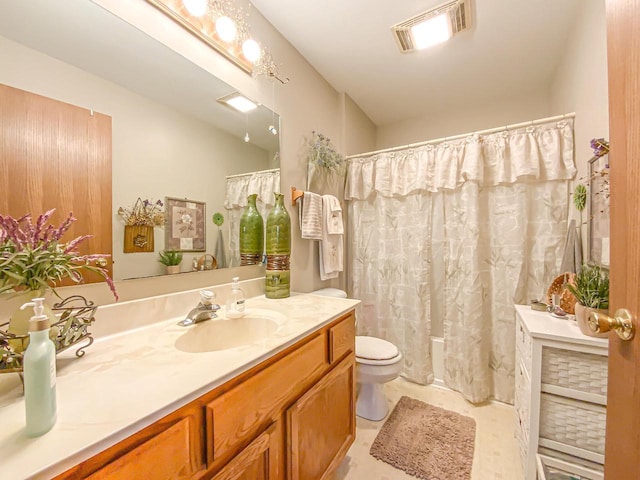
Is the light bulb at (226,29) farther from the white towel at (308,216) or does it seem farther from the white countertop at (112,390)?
the white countertop at (112,390)

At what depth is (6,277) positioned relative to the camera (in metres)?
0.66

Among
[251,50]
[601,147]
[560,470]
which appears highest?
[251,50]

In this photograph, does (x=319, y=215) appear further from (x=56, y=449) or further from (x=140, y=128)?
(x=56, y=449)

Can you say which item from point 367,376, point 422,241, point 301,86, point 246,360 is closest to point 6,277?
point 246,360

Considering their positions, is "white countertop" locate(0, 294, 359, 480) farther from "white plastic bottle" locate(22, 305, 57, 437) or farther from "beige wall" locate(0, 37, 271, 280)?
"beige wall" locate(0, 37, 271, 280)

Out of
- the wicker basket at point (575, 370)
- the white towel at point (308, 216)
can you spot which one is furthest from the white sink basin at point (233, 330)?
the wicker basket at point (575, 370)

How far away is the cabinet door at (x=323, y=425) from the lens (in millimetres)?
944

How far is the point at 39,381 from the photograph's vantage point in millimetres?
463

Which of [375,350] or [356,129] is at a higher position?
[356,129]

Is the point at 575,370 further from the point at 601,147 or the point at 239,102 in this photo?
the point at 239,102

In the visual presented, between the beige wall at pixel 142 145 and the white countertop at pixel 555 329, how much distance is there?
61.5 inches

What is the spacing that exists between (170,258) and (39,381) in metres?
0.73

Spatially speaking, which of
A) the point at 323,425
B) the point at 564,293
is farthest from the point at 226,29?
the point at 564,293

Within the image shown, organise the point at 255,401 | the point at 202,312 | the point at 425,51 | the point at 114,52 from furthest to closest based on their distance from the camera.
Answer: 1. the point at 425,51
2. the point at 202,312
3. the point at 114,52
4. the point at 255,401
